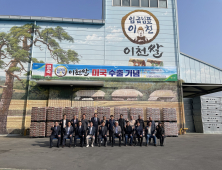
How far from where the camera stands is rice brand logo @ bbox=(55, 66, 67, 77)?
18.4 metres

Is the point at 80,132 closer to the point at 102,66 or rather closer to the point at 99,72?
the point at 99,72

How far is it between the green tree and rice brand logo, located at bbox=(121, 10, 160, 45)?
666cm

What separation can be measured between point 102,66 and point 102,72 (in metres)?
0.69

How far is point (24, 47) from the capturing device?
19.0 meters

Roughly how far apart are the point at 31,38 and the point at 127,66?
445 inches

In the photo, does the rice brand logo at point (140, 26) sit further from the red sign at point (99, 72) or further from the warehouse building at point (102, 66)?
the red sign at point (99, 72)

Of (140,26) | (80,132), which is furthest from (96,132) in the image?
(140,26)

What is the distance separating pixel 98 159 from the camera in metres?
7.50

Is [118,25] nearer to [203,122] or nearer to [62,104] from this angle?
[62,104]

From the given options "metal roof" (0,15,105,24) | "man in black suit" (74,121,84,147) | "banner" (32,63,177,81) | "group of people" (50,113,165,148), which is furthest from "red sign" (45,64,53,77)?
"man in black suit" (74,121,84,147)

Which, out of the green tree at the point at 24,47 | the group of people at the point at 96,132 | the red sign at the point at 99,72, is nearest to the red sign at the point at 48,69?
the green tree at the point at 24,47

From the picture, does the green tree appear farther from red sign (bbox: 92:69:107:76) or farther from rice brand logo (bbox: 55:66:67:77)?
red sign (bbox: 92:69:107:76)

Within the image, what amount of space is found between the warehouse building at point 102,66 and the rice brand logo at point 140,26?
0.39 feet

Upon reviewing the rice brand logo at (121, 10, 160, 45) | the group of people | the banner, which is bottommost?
the group of people
